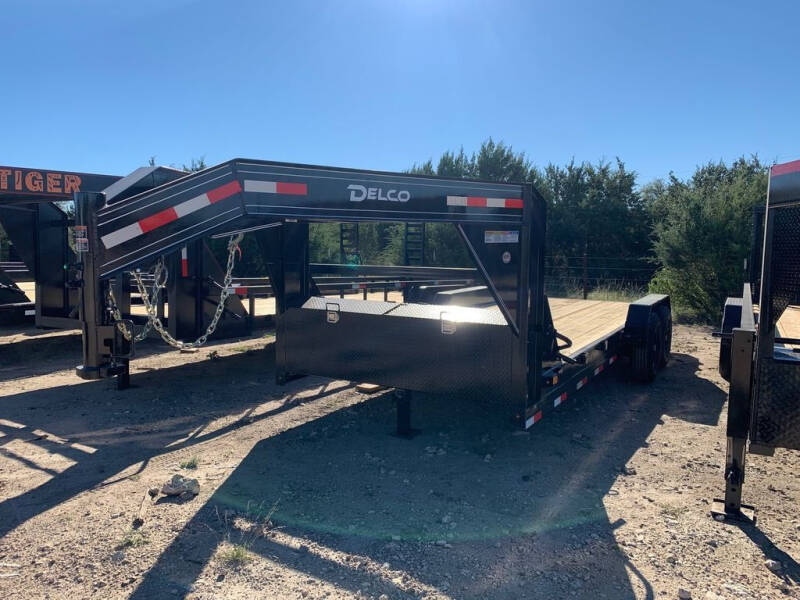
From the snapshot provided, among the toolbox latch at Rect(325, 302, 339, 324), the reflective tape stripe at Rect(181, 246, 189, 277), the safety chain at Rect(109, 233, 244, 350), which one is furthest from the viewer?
the reflective tape stripe at Rect(181, 246, 189, 277)

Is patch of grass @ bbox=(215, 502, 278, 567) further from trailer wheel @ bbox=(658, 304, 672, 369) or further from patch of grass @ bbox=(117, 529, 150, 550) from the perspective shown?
trailer wheel @ bbox=(658, 304, 672, 369)

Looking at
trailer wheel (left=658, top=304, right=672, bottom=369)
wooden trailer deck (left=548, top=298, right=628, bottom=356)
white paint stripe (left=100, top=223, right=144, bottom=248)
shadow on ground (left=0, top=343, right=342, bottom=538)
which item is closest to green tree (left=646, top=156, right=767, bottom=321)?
wooden trailer deck (left=548, top=298, right=628, bottom=356)

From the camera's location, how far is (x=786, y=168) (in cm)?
345

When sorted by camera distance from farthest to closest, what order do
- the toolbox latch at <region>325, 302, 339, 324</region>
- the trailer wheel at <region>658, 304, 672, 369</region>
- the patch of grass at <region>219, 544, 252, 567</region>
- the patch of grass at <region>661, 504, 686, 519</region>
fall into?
1. the trailer wheel at <region>658, 304, 672, 369</region>
2. the toolbox latch at <region>325, 302, 339, 324</region>
3. the patch of grass at <region>661, 504, 686, 519</region>
4. the patch of grass at <region>219, 544, 252, 567</region>

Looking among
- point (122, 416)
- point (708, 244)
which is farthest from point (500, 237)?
point (708, 244)

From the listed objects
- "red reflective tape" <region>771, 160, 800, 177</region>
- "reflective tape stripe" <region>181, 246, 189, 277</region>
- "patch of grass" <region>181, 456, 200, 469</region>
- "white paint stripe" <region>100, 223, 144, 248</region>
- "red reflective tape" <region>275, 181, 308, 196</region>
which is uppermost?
"red reflective tape" <region>771, 160, 800, 177</region>

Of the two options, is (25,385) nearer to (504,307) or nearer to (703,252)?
(504,307)

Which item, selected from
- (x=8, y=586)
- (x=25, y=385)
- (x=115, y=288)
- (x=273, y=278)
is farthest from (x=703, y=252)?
(x=8, y=586)

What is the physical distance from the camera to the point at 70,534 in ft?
11.5

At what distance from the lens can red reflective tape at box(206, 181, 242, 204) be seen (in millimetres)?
4184

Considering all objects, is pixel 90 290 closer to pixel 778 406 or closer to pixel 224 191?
pixel 224 191

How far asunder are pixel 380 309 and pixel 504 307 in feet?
3.90

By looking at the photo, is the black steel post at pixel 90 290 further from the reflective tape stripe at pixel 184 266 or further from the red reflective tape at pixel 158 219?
the reflective tape stripe at pixel 184 266

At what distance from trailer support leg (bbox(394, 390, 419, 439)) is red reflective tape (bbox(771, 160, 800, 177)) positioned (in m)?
3.05
